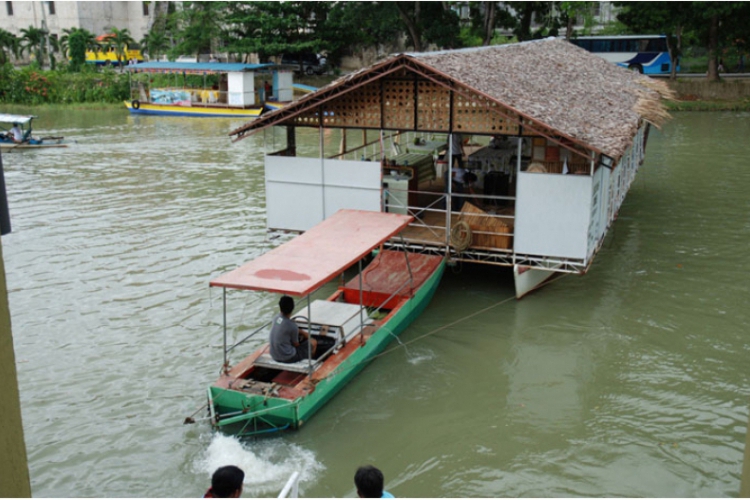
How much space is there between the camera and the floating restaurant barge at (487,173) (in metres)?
12.5

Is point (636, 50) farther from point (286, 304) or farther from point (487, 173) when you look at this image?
point (286, 304)

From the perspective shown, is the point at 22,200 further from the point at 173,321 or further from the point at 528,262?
the point at 528,262

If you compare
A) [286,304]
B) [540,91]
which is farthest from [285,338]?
[540,91]

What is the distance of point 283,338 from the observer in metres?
9.77

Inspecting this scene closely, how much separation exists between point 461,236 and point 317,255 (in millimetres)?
3608

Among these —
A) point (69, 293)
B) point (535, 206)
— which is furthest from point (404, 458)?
point (69, 293)

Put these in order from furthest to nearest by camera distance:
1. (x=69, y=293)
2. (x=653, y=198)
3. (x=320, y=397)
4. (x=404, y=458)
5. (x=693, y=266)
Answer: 1. (x=653, y=198)
2. (x=693, y=266)
3. (x=69, y=293)
4. (x=320, y=397)
5. (x=404, y=458)

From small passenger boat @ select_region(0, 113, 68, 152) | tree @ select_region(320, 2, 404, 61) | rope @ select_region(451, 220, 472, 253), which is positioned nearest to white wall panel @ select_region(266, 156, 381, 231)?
rope @ select_region(451, 220, 472, 253)

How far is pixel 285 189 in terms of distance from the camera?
14398 mm

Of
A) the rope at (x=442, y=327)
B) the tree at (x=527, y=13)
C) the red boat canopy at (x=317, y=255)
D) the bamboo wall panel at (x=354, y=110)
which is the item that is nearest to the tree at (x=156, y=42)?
the tree at (x=527, y=13)

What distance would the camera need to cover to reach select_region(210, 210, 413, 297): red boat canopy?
921 centimetres

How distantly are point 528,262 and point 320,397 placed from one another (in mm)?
5288

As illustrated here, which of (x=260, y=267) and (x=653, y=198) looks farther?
(x=653, y=198)

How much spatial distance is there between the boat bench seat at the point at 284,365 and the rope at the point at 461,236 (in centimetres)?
422
